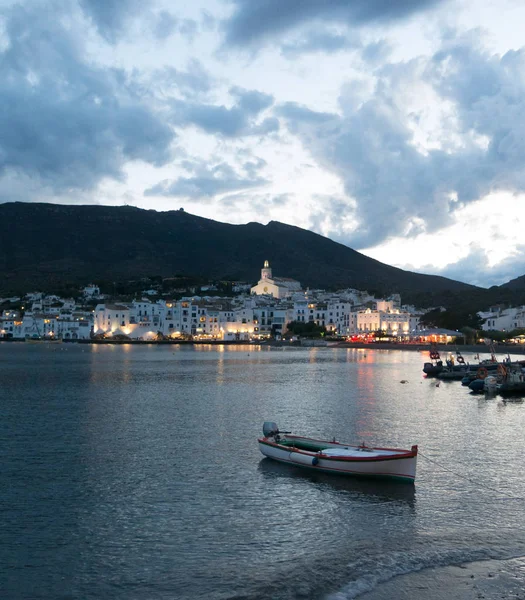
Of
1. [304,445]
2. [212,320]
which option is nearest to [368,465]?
[304,445]

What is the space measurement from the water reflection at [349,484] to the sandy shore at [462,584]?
3703mm

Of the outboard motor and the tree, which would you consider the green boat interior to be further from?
the tree

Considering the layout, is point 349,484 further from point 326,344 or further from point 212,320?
point 212,320

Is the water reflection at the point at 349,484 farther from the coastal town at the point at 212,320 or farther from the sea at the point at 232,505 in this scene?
the coastal town at the point at 212,320

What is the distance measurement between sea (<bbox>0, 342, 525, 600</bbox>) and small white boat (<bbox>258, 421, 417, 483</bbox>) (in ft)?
0.97

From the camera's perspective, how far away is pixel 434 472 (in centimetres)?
1797

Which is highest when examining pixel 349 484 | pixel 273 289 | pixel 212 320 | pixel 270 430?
pixel 273 289

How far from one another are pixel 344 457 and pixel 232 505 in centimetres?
348

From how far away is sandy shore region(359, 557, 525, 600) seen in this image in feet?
32.8

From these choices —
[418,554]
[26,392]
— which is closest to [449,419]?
[418,554]

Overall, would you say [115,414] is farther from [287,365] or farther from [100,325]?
[100,325]

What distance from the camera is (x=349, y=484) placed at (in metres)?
16.5

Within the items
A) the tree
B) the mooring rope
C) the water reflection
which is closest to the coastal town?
the tree

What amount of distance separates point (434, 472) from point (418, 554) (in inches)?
253
